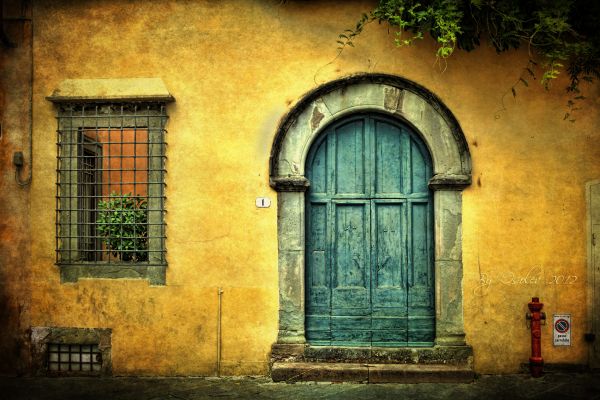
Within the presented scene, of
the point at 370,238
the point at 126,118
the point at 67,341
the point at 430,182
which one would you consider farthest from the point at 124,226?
the point at 430,182

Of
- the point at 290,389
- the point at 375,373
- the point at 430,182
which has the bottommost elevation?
the point at 290,389

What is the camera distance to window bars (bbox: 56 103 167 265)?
238 inches

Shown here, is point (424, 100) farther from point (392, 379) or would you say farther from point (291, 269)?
point (392, 379)

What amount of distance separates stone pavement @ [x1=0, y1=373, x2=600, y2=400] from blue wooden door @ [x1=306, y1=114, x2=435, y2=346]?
2.30 feet

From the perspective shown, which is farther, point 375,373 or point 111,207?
point 111,207

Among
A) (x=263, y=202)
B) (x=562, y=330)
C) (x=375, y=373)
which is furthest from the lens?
(x=263, y=202)

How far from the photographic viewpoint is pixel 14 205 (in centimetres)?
615

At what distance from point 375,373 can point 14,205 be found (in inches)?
180

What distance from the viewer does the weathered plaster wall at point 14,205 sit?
6.06 metres

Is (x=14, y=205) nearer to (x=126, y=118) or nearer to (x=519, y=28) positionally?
(x=126, y=118)

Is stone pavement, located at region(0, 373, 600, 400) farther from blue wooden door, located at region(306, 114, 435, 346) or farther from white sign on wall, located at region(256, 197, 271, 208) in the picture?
white sign on wall, located at region(256, 197, 271, 208)

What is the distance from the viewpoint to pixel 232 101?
19.7 ft

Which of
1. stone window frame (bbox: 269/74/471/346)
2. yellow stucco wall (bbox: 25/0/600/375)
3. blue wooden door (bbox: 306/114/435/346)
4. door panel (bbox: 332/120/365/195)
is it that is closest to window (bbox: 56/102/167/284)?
yellow stucco wall (bbox: 25/0/600/375)

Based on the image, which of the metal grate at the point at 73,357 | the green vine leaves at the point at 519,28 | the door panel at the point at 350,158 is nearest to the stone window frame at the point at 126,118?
the metal grate at the point at 73,357
